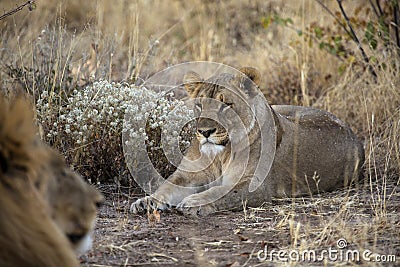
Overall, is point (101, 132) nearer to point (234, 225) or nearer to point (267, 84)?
point (234, 225)

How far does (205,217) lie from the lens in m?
5.01

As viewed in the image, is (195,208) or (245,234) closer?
(245,234)

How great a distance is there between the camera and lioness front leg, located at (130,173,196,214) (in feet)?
16.8

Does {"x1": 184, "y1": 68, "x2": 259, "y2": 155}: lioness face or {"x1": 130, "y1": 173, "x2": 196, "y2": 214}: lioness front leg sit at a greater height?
{"x1": 184, "y1": 68, "x2": 259, "y2": 155}: lioness face

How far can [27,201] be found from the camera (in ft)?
8.80

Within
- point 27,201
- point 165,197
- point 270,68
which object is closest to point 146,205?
point 165,197

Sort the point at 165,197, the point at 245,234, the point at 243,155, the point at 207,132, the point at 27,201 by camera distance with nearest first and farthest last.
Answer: the point at 27,201
the point at 245,234
the point at 207,132
the point at 165,197
the point at 243,155

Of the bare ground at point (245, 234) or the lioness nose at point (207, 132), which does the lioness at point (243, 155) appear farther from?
the bare ground at point (245, 234)

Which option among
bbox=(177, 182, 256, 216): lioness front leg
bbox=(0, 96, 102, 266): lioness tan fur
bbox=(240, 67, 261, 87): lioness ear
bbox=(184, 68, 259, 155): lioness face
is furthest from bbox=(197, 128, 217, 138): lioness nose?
bbox=(0, 96, 102, 266): lioness tan fur

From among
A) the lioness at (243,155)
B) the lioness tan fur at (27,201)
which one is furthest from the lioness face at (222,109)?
the lioness tan fur at (27,201)

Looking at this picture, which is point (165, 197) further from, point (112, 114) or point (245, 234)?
point (245, 234)

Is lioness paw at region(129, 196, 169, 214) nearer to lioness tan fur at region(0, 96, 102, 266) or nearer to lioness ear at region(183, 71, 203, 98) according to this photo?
lioness ear at region(183, 71, 203, 98)

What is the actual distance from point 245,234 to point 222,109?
1.11m

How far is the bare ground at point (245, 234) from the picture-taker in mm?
3879
